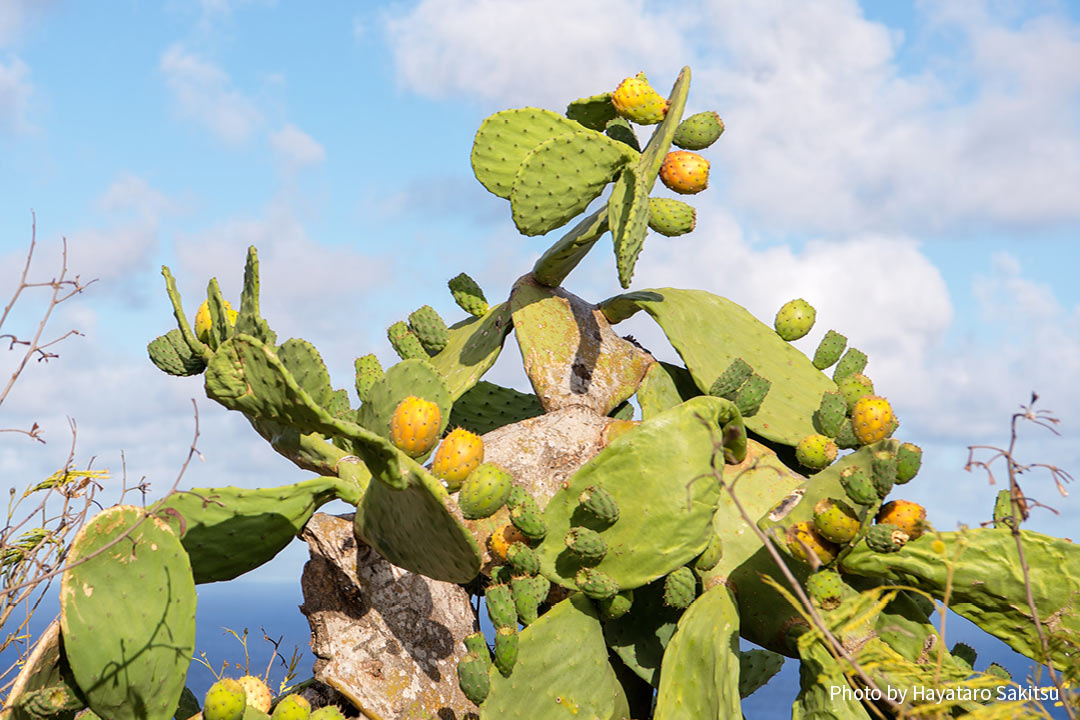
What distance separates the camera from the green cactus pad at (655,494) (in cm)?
276

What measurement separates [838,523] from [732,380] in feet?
2.43

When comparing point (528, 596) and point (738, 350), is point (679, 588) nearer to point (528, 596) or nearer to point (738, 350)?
point (528, 596)

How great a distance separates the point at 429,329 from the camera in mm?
3752

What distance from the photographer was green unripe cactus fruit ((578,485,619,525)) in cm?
274

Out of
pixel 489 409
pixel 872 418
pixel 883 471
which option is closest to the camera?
pixel 883 471

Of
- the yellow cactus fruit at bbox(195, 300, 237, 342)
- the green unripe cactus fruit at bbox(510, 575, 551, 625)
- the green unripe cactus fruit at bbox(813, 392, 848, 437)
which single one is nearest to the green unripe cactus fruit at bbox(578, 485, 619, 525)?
the green unripe cactus fruit at bbox(510, 575, 551, 625)

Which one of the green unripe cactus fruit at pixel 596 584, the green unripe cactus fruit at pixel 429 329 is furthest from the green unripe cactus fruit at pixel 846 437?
the green unripe cactus fruit at pixel 429 329

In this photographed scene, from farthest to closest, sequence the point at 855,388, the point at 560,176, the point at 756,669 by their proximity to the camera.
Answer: the point at 756,669, the point at 855,388, the point at 560,176

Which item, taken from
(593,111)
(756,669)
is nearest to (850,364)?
(756,669)

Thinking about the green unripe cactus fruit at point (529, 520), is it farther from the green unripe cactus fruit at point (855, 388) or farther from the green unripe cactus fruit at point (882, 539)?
the green unripe cactus fruit at point (855, 388)

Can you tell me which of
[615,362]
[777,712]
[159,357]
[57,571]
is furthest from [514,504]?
[777,712]

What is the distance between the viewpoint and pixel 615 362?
3.58 m

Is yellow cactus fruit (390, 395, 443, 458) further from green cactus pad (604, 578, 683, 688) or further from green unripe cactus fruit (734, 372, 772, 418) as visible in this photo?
green unripe cactus fruit (734, 372, 772, 418)

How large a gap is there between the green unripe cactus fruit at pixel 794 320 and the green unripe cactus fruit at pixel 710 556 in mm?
1112
